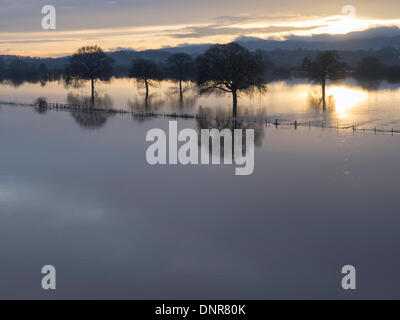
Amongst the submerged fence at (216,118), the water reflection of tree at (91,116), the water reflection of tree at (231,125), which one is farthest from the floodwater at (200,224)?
the water reflection of tree at (91,116)

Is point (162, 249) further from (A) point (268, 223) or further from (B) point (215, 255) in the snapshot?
(A) point (268, 223)

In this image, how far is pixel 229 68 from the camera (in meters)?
82.1

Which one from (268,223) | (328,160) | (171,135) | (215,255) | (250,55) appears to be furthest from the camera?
(250,55)

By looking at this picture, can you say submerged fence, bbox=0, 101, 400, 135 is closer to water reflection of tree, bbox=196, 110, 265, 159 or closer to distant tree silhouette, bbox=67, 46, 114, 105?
water reflection of tree, bbox=196, 110, 265, 159

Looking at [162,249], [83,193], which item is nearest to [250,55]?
[83,193]

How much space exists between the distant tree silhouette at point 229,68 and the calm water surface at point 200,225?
118 ft

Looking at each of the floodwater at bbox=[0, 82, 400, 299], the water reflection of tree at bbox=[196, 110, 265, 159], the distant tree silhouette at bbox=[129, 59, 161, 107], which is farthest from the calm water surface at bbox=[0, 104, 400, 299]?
the distant tree silhouette at bbox=[129, 59, 161, 107]

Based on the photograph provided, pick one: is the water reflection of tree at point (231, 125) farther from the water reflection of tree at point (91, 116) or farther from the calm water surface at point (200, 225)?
the water reflection of tree at point (91, 116)

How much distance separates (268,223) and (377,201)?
8299mm

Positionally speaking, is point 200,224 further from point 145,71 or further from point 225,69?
point 145,71

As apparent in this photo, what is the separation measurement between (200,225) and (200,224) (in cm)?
18

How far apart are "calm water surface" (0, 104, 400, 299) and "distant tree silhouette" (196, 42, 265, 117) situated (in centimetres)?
3588
